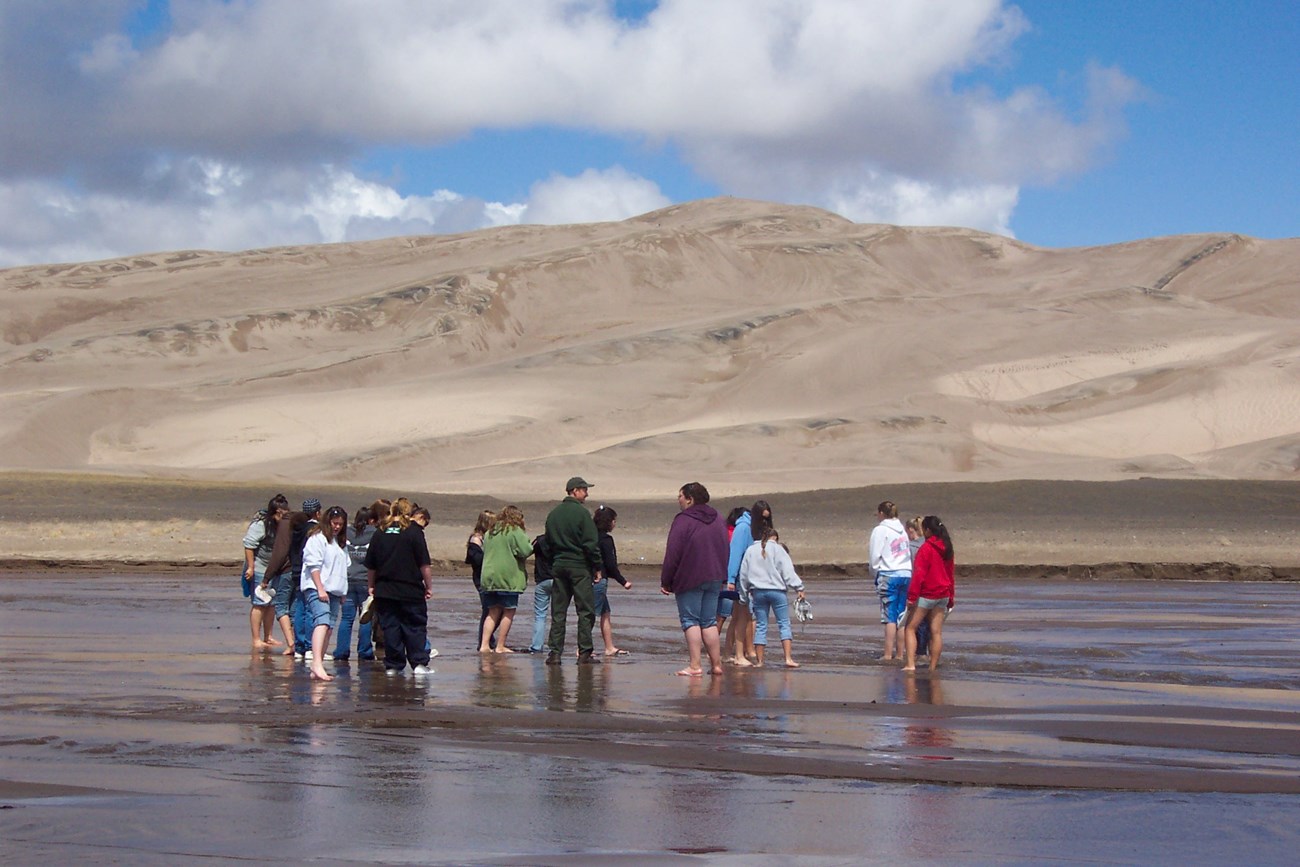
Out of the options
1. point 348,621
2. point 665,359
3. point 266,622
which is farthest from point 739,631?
point 665,359

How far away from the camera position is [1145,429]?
69.2m

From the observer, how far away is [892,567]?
16.0 meters

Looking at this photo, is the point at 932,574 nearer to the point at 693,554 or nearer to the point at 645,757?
the point at 693,554

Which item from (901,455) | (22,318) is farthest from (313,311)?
(901,455)

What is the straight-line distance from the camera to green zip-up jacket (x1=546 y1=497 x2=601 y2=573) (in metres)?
14.8

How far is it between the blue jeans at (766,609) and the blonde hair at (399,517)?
3183mm

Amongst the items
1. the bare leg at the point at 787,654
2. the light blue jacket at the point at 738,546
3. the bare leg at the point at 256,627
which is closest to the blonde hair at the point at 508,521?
the light blue jacket at the point at 738,546

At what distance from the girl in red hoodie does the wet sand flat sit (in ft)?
1.83

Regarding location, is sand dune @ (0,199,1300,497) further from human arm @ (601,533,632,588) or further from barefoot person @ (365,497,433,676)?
barefoot person @ (365,497,433,676)

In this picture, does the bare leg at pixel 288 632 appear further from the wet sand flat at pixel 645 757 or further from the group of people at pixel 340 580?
the wet sand flat at pixel 645 757

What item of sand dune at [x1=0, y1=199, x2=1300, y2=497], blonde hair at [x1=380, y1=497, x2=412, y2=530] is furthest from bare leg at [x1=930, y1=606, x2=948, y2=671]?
sand dune at [x1=0, y1=199, x2=1300, y2=497]

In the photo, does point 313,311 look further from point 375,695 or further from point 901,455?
point 375,695

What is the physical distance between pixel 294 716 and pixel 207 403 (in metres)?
73.2

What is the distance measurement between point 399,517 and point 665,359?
75.9 m
